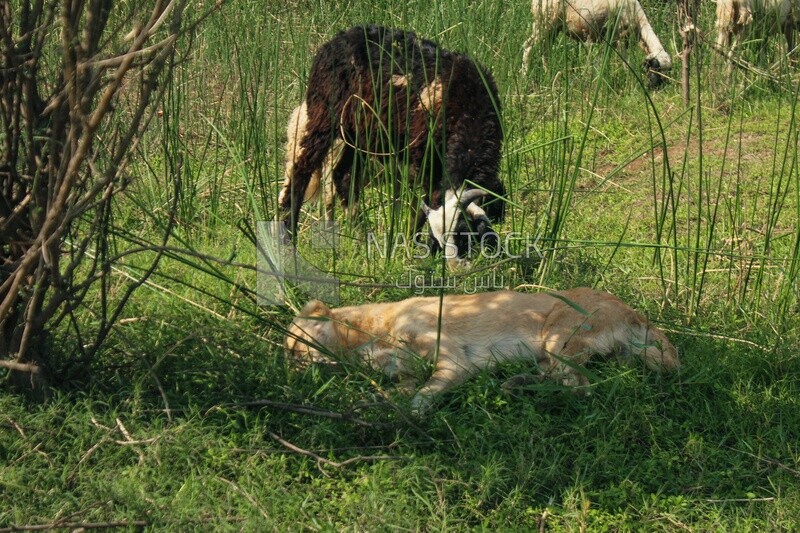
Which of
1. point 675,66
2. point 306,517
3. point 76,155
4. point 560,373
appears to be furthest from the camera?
point 675,66

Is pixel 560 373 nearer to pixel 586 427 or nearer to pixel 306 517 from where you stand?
pixel 586 427

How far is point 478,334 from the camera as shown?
461 centimetres

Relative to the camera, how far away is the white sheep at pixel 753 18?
9.36m

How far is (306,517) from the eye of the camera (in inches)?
134

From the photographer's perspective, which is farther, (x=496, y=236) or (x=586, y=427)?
(x=496, y=236)

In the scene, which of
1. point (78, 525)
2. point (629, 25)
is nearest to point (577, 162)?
point (78, 525)

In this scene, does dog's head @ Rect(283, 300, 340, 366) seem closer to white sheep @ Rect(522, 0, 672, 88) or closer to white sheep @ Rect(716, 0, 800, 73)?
white sheep @ Rect(522, 0, 672, 88)

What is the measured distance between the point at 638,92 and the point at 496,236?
148 inches

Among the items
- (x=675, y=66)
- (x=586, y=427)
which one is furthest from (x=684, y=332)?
(x=675, y=66)

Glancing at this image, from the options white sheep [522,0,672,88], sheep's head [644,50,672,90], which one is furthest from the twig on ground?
sheep's head [644,50,672,90]

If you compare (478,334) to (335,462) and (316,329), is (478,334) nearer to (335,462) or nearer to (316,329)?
(316,329)

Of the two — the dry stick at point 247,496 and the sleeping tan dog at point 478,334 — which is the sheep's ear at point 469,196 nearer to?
the sleeping tan dog at point 478,334

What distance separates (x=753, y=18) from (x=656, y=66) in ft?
3.09

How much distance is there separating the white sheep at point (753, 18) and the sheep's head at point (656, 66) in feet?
1.63
